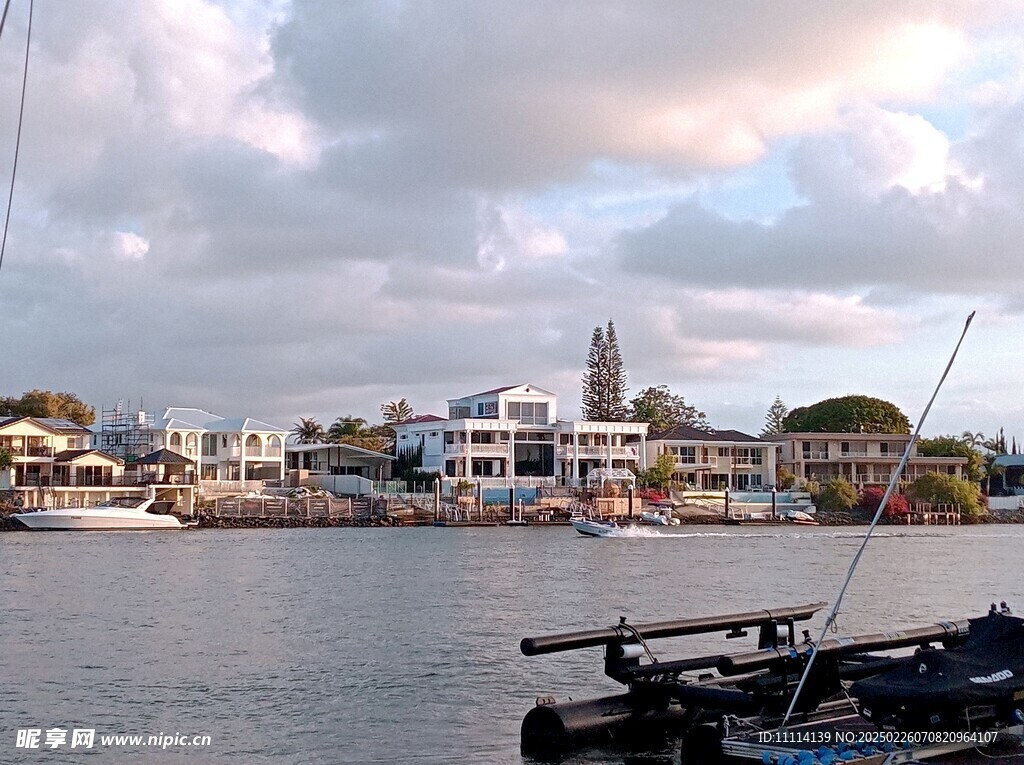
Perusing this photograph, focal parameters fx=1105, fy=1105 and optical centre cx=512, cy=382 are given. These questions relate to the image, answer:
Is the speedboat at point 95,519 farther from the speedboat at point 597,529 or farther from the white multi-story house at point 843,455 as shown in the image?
the white multi-story house at point 843,455

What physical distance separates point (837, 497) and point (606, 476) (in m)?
23.6

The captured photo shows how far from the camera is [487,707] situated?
1781 cm

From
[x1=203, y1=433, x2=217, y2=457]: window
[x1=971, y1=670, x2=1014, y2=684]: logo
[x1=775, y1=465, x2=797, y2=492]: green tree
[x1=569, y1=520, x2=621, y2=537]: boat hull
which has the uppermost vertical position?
[x1=203, y1=433, x2=217, y2=457]: window

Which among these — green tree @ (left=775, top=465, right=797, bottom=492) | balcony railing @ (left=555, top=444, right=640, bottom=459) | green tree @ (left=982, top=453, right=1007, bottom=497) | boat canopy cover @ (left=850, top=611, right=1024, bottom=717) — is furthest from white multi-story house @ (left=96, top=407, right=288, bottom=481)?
boat canopy cover @ (left=850, top=611, right=1024, bottom=717)

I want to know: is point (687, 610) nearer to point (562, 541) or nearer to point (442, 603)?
point (442, 603)

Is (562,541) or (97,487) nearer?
(562,541)

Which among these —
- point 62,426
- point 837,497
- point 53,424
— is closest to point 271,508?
point 62,426

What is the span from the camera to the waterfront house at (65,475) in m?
86.1

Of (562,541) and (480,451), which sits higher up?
(480,451)

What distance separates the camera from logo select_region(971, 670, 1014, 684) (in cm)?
1063

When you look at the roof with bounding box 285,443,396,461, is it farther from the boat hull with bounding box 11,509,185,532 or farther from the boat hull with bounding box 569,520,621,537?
the boat hull with bounding box 569,520,621,537

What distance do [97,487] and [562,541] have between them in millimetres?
39351

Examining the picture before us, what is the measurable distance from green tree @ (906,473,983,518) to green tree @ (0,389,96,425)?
82776 millimetres

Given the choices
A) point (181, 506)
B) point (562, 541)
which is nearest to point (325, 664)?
point (562, 541)
